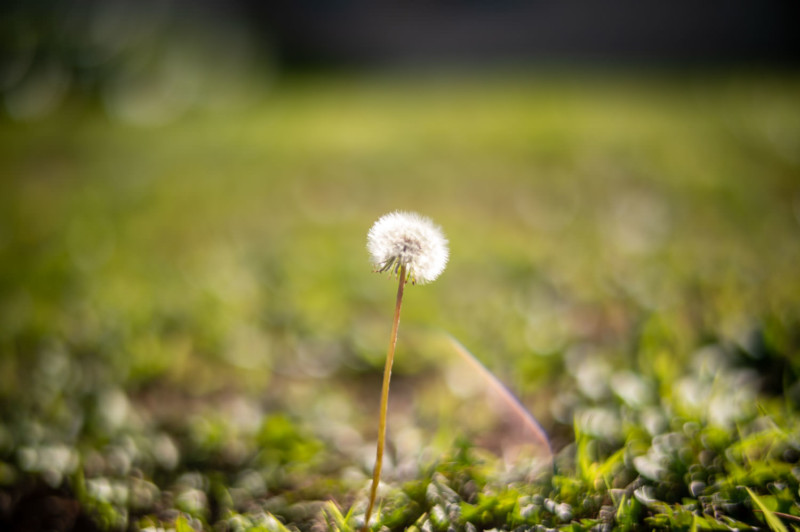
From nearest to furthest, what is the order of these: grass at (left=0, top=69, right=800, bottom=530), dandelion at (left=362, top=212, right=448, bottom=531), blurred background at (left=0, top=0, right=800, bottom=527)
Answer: dandelion at (left=362, top=212, right=448, bottom=531) → grass at (left=0, top=69, right=800, bottom=530) → blurred background at (left=0, top=0, right=800, bottom=527)

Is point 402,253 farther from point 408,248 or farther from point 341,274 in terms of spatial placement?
point 341,274

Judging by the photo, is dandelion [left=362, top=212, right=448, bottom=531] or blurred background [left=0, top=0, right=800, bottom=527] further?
blurred background [left=0, top=0, right=800, bottom=527]

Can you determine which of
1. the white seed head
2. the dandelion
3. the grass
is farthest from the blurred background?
the white seed head

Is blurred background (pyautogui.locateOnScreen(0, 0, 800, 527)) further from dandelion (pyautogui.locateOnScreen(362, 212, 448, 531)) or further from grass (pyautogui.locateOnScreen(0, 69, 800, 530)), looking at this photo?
dandelion (pyautogui.locateOnScreen(362, 212, 448, 531))

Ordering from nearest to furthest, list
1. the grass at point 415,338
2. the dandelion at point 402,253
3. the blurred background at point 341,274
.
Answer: the dandelion at point 402,253, the grass at point 415,338, the blurred background at point 341,274

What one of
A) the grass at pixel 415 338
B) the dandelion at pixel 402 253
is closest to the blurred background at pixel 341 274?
the grass at pixel 415 338

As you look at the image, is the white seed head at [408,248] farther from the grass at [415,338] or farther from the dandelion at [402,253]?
the grass at [415,338]
